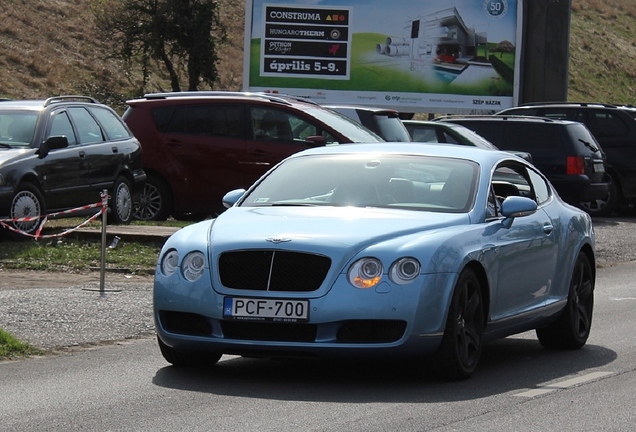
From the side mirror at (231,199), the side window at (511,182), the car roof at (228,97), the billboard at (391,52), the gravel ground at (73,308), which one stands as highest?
the billboard at (391,52)

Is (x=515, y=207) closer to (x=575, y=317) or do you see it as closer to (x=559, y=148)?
(x=575, y=317)

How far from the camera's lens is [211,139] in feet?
64.3

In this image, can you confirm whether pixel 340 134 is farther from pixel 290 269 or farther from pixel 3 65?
pixel 3 65

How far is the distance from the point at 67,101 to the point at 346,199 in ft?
33.2

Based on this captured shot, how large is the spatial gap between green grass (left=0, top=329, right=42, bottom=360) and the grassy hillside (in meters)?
39.5

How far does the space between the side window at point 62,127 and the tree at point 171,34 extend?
113 feet

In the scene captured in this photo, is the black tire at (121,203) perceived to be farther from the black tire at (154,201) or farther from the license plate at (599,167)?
the license plate at (599,167)

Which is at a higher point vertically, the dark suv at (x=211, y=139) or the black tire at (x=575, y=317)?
the dark suv at (x=211, y=139)

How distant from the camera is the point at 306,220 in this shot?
8648 millimetres

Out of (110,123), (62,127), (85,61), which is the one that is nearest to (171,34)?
(85,61)

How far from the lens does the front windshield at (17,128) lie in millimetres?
17141

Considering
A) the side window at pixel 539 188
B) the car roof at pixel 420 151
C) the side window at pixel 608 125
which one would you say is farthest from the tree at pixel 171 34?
the car roof at pixel 420 151

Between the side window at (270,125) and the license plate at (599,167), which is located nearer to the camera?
the side window at (270,125)

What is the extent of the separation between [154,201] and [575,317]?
10.3 meters
